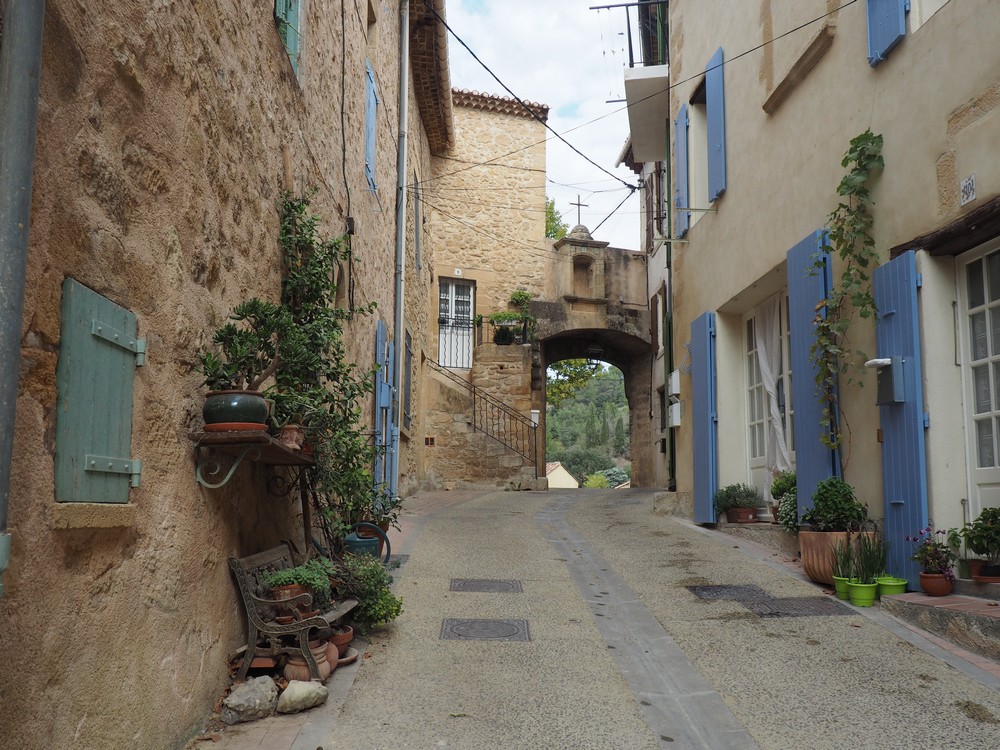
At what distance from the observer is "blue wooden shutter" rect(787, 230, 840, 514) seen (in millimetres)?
6148

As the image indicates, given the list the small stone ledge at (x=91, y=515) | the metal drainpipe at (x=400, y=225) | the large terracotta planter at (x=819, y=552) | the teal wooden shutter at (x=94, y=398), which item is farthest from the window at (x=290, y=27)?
the metal drainpipe at (x=400, y=225)

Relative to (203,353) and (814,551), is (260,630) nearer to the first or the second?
(203,353)

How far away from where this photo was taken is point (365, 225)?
25.8 ft

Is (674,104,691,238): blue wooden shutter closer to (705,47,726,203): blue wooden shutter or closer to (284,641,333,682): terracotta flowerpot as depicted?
(705,47,726,203): blue wooden shutter

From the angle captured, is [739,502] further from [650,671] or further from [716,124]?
[650,671]

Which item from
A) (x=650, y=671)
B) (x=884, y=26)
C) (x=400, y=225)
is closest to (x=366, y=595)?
(x=650, y=671)

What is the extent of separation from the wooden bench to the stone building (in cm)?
367

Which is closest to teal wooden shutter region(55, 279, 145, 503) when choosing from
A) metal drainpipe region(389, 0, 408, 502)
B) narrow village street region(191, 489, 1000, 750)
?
narrow village street region(191, 489, 1000, 750)

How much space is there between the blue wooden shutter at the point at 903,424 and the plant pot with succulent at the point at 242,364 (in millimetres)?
3803

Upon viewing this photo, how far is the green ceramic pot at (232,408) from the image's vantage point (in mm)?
3244

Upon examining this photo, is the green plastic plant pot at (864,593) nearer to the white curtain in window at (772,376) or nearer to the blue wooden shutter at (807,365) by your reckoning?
the blue wooden shutter at (807,365)

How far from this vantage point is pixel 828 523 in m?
5.51

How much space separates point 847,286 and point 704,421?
11.1ft

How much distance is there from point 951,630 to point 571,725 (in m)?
2.33
